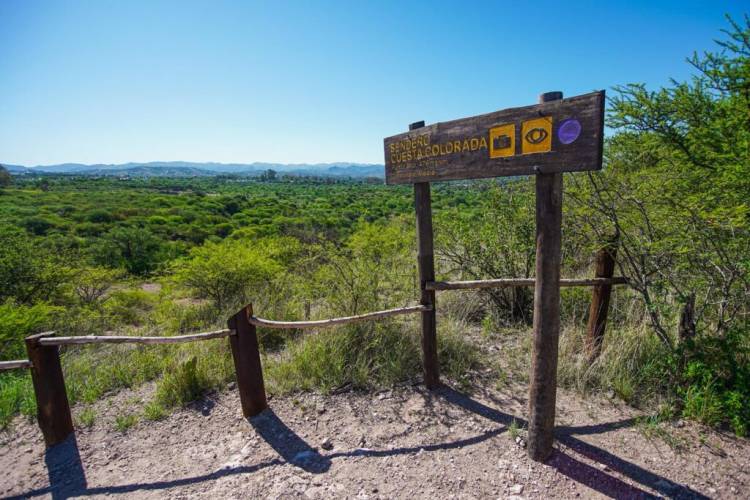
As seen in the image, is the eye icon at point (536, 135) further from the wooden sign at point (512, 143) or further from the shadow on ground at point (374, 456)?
the shadow on ground at point (374, 456)

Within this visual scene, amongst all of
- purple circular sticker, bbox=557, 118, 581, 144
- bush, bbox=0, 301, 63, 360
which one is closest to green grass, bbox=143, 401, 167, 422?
bush, bbox=0, 301, 63, 360

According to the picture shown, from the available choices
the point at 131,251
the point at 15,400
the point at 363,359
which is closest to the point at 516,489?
the point at 363,359

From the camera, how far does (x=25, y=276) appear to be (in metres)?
9.48

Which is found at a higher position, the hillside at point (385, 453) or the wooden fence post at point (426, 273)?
the wooden fence post at point (426, 273)

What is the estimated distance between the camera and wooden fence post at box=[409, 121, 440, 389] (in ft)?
11.4

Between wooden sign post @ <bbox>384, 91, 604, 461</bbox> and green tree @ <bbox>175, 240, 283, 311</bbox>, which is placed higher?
wooden sign post @ <bbox>384, 91, 604, 461</bbox>

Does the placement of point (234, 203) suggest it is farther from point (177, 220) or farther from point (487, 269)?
point (487, 269)

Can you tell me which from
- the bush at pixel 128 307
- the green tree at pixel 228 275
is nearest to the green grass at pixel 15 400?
the green tree at pixel 228 275

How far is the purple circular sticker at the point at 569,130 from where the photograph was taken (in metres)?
2.12

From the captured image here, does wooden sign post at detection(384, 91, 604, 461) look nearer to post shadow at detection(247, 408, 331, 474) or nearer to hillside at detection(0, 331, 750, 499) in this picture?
hillside at detection(0, 331, 750, 499)

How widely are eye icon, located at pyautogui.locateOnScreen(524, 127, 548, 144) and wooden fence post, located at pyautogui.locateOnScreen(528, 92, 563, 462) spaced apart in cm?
18

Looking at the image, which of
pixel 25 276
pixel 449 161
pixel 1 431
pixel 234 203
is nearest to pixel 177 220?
pixel 234 203

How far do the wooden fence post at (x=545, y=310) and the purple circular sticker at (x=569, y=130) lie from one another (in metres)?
0.21

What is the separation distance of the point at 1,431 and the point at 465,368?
4538mm
